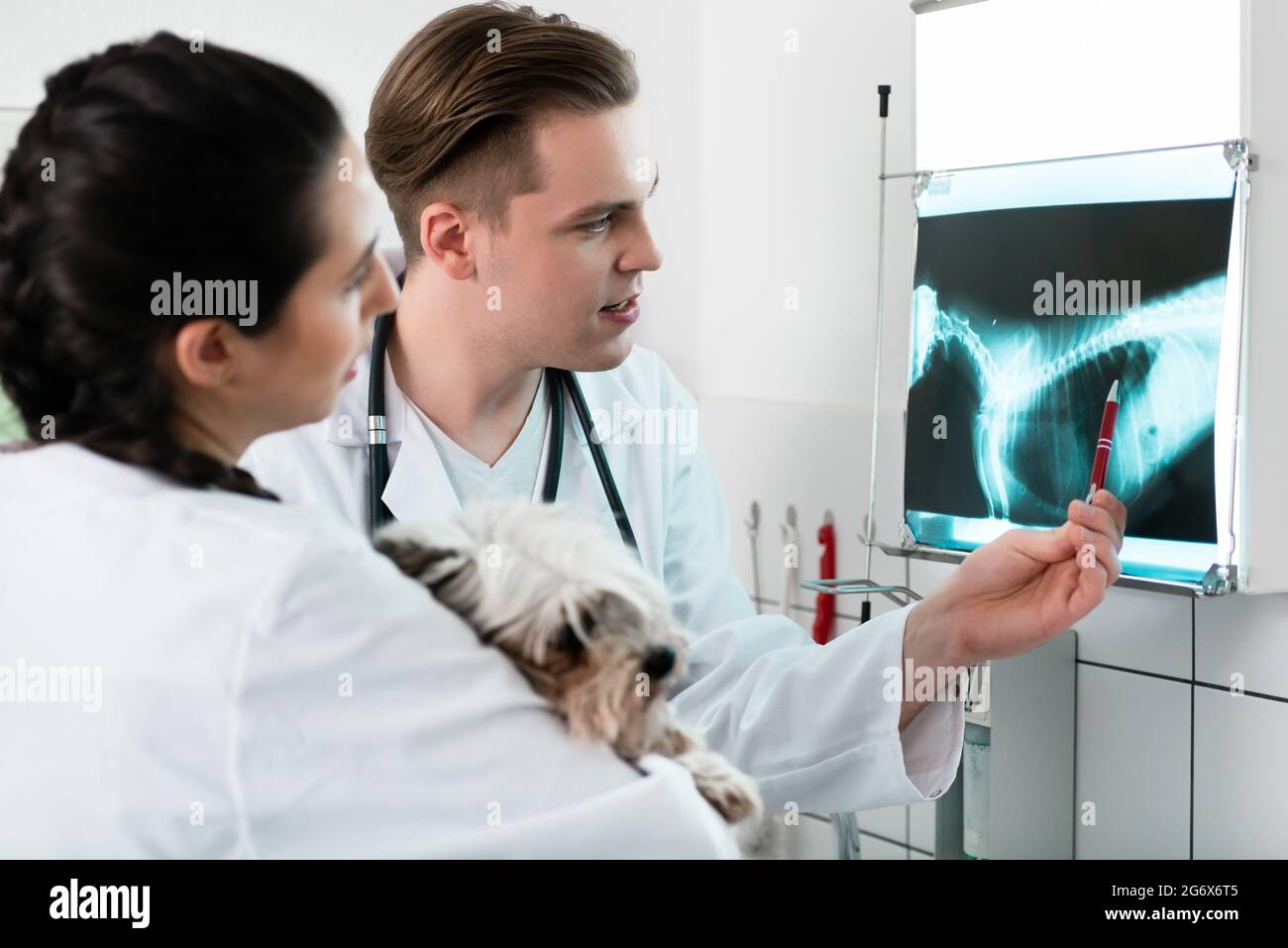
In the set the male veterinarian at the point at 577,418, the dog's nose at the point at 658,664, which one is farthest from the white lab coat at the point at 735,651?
the dog's nose at the point at 658,664

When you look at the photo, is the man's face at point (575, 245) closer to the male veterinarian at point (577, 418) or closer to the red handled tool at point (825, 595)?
the male veterinarian at point (577, 418)

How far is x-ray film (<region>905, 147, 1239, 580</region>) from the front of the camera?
95cm

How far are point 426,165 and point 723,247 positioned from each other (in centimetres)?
28

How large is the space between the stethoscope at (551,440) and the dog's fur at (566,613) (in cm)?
4

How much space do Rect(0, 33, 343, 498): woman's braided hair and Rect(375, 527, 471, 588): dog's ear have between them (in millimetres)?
92

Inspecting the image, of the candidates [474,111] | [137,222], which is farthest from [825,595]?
[137,222]

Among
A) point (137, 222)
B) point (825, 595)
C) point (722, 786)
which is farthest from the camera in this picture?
point (825, 595)

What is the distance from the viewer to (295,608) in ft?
2.12

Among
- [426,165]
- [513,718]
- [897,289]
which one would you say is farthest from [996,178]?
[513,718]

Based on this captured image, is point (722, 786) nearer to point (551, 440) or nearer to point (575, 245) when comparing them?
point (551, 440)

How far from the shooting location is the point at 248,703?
2.12 feet

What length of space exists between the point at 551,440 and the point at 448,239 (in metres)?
0.15

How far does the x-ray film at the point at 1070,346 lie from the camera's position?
37.4 inches

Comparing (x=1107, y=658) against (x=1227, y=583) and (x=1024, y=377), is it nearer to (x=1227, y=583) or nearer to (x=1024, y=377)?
(x=1227, y=583)
